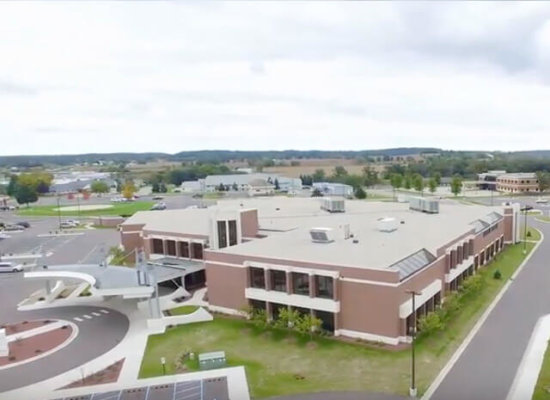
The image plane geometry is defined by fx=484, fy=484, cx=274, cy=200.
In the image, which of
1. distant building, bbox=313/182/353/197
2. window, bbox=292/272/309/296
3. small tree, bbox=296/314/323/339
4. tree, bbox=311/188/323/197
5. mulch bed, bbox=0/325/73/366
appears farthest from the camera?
distant building, bbox=313/182/353/197

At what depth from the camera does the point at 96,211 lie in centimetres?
7706

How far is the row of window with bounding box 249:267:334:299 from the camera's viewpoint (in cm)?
2381

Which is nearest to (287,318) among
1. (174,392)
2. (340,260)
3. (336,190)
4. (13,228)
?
(340,260)

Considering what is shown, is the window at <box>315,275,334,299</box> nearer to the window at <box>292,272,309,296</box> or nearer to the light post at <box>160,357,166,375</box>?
the window at <box>292,272,309,296</box>

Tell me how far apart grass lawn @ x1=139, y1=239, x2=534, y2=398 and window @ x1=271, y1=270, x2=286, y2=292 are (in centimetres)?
230

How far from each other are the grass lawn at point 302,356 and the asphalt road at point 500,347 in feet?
2.50

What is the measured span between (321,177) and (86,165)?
120732mm

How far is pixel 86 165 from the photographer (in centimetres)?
19888

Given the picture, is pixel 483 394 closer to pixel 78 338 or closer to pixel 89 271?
pixel 78 338

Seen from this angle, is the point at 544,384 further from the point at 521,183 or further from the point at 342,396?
the point at 521,183

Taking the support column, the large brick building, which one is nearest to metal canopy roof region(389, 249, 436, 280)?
the large brick building

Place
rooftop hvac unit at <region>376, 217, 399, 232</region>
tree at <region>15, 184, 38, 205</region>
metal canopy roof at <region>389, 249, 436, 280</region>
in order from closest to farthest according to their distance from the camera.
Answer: metal canopy roof at <region>389, 249, 436, 280</region>
rooftop hvac unit at <region>376, 217, 399, 232</region>
tree at <region>15, 184, 38, 205</region>

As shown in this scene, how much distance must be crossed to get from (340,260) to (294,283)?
265 centimetres

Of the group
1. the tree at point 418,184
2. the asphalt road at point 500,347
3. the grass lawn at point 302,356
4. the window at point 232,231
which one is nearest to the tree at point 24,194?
the window at point 232,231
